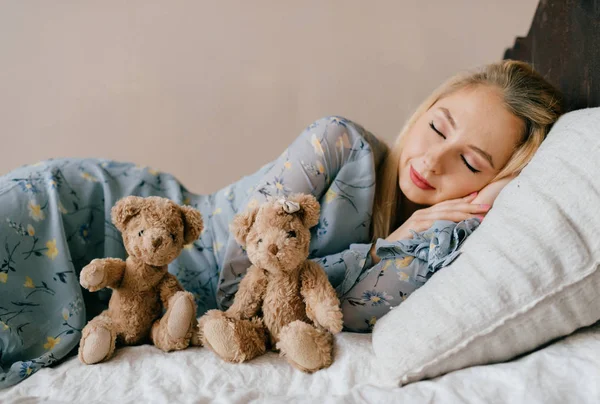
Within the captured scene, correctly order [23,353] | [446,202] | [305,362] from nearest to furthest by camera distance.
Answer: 1. [305,362]
2. [23,353]
3. [446,202]

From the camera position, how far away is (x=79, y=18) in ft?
5.89

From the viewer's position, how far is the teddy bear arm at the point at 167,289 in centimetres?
100

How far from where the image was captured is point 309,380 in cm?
85

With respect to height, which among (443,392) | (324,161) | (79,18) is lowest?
(443,392)

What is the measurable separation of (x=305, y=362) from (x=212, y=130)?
1.21 metres

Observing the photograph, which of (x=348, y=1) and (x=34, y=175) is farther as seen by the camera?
(x=348, y=1)

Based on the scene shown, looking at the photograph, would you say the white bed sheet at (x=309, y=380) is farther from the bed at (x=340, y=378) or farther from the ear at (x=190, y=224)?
the ear at (x=190, y=224)

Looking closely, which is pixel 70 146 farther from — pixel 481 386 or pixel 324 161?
pixel 481 386

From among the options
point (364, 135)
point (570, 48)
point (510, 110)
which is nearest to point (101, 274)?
point (364, 135)

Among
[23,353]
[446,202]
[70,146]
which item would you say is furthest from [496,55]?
[23,353]

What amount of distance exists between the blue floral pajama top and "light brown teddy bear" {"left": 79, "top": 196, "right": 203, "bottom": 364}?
0.11m

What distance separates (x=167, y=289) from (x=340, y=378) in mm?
382

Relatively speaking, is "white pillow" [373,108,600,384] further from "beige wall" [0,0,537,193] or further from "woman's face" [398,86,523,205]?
"beige wall" [0,0,537,193]

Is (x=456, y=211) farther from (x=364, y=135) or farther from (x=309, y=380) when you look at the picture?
(x=309, y=380)
